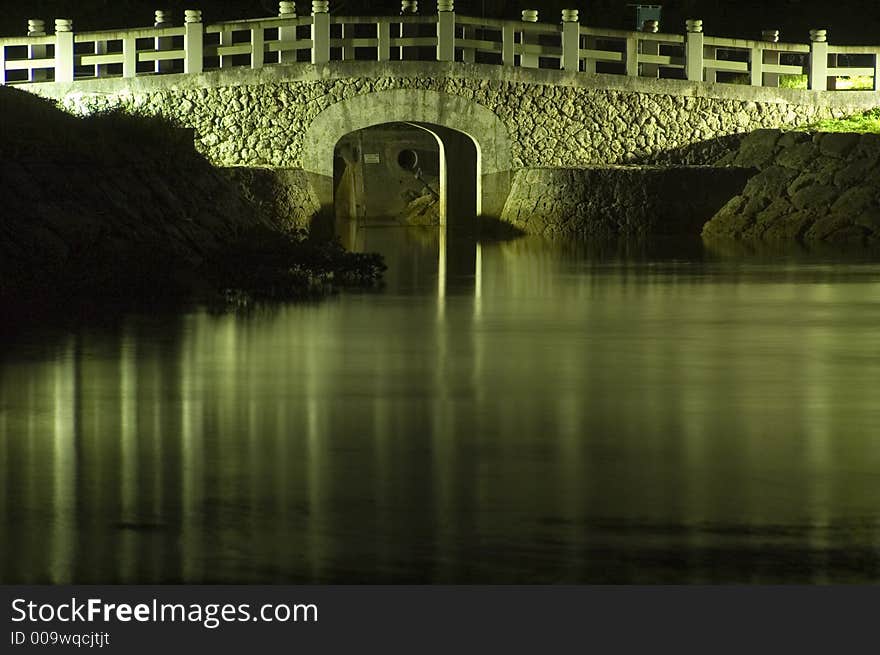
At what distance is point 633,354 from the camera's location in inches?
510

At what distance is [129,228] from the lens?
1903 centimetres

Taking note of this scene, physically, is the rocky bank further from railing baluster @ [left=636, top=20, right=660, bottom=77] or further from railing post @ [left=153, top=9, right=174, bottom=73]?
railing post @ [left=153, top=9, right=174, bottom=73]

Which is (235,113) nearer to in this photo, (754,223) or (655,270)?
(754,223)

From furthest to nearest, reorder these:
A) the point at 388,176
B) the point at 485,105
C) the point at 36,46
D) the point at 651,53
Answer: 1. the point at 388,176
2. the point at 651,53
3. the point at 36,46
4. the point at 485,105

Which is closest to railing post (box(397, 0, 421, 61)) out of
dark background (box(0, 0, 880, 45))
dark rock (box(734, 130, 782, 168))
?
dark background (box(0, 0, 880, 45))

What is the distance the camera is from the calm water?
6543 mm

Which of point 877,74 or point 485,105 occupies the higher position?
point 877,74

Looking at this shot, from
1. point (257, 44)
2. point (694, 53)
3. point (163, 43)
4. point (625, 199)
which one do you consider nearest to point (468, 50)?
point (694, 53)

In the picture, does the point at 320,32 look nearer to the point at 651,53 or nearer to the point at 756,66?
the point at 651,53

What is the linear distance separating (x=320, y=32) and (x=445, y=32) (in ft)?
9.06

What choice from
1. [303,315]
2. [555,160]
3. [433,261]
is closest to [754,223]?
[555,160]

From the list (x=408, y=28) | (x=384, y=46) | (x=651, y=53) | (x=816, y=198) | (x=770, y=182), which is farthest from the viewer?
(x=651, y=53)

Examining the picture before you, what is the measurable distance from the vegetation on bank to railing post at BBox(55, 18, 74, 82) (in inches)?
611

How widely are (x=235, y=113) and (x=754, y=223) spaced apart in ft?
38.2
